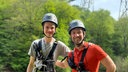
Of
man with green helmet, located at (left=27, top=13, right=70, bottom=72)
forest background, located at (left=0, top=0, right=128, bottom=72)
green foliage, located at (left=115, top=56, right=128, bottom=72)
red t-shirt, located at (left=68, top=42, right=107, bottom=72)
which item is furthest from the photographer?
green foliage, located at (left=115, top=56, right=128, bottom=72)

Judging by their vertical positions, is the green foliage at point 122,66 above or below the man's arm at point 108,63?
below

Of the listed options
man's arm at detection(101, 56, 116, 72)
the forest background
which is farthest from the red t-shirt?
the forest background

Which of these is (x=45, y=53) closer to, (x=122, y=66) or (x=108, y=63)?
(x=108, y=63)

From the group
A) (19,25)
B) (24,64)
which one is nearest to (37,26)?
(19,25)

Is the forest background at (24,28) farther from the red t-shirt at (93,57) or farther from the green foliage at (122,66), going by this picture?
the red t-shirt at (93,57)

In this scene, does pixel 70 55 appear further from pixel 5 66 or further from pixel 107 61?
pixel 5 66

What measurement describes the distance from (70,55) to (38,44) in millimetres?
781

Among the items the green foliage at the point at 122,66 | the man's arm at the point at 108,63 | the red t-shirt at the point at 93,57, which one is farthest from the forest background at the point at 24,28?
the man's arm at the point at 108,63

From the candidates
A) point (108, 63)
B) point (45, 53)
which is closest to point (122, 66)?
point (45, 53)

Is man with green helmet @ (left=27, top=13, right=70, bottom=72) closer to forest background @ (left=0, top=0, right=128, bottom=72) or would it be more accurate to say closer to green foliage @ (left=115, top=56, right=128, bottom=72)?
forest background @ (left=0, top=0, right=128, bottom=72)

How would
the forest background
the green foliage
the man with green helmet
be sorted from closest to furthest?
the man with green helmet, the forest background, the green foliage

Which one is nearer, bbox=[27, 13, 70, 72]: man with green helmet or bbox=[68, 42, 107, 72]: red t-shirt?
bbox=[68, 42, 107, 72]: red t-shirt

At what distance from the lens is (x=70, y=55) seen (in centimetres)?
348

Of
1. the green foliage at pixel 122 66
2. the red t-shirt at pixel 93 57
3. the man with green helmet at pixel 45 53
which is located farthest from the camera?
the green foliage at pixel 122 66
